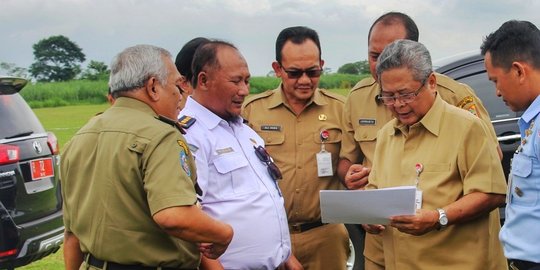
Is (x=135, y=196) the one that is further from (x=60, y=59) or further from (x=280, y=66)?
(x=60, y=59)

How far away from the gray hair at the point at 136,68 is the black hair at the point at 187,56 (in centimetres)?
78

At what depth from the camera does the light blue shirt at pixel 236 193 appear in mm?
2738

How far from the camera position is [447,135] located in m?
2.74

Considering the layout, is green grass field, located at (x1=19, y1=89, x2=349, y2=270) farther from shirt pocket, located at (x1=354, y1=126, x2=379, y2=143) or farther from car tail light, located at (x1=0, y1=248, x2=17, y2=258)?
shirt pocket, located at (x1=354, y1=126, x2=379, y2=143)

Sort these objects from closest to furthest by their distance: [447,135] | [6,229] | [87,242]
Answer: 1. [87,242]
2. [447,135]
3. [6,229]

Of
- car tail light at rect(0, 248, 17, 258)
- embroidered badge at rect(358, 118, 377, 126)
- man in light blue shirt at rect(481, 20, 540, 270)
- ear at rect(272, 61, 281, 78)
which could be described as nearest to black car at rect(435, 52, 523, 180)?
embroidered badge at rect(358, 118, 377, 126)

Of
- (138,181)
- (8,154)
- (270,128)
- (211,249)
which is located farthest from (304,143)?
(8,154)

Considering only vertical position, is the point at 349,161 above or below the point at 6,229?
above

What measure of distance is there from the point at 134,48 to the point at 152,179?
21.7 inches

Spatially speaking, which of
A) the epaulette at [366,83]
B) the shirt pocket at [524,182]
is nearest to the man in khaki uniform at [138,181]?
the shirt pocket at [524,182]

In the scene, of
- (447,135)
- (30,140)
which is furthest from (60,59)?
(447,135)

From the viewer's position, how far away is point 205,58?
289cm

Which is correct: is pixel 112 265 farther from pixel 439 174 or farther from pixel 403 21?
pixel 403 21

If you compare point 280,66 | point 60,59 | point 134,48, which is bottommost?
point 60,59
